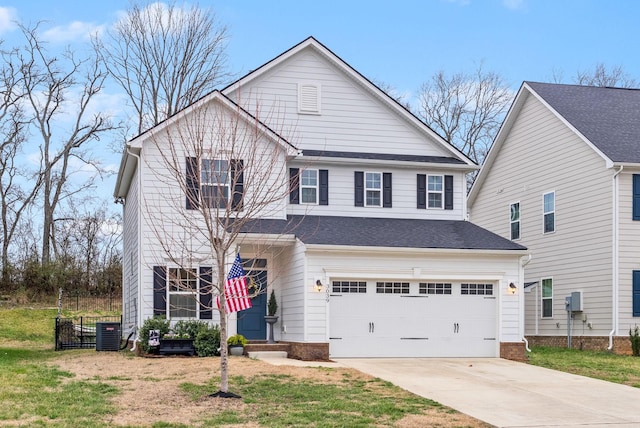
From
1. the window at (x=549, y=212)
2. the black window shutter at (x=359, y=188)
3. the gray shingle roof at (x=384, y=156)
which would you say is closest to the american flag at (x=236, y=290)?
the gray shingle roof at (x=384, y=156)

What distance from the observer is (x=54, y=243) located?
41531 mm

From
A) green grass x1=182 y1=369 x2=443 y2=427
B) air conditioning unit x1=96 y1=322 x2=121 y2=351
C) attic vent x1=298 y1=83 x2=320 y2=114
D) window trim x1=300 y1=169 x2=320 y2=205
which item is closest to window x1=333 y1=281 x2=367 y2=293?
window trim x1=300 y1=169 x2=320 y2=205

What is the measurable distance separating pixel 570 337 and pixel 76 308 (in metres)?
22.1

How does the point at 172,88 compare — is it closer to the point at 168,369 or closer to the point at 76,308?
the point at 76,308

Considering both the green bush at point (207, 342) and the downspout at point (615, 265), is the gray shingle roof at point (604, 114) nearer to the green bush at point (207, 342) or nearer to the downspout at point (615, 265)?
the downspout at point (615, 265)

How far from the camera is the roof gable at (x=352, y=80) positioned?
24.6 metres

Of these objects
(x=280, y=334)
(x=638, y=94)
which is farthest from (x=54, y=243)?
(x=638, y=94)

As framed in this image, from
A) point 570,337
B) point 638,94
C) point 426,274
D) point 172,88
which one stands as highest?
point 172,88

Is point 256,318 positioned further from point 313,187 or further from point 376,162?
point 376,162

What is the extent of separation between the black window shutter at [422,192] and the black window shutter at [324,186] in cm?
285

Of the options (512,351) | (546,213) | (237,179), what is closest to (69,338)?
(237,179)

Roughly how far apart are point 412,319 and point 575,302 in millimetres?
6945

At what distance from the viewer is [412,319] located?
70.3 ft

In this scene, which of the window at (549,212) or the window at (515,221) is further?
the window at (515,221)
